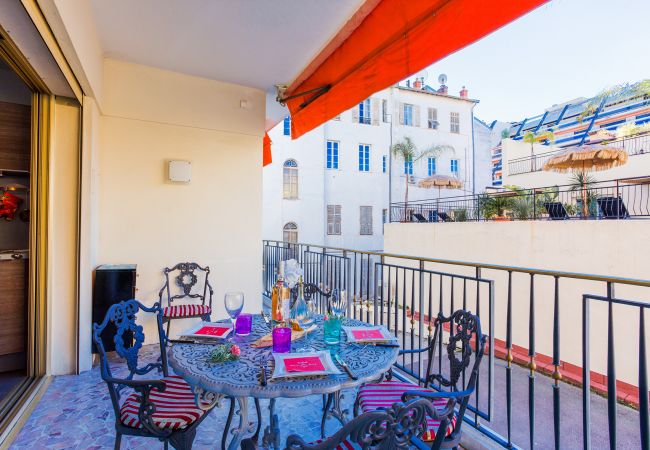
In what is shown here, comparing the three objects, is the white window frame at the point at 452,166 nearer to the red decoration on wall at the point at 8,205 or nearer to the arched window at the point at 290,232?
the arched window at the point at 290,232

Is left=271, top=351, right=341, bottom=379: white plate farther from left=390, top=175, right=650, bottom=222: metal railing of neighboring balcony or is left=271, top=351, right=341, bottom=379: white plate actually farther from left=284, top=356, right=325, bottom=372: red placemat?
left=390, top=175, right=650, bottom=222: metal railing of neighboring balcony

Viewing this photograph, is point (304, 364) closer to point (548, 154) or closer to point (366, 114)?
point (366, 114)

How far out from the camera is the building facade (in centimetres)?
1277

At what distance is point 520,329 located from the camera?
25.0 ft

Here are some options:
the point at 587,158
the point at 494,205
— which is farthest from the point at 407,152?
the point at 587,158

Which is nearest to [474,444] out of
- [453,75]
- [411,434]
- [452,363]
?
[452,363]

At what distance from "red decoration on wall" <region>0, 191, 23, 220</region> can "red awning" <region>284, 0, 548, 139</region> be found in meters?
2.67

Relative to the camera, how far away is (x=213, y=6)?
2.36 meters

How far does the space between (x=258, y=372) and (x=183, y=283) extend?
2.57 metres

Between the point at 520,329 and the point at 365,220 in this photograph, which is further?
the point at 365,220

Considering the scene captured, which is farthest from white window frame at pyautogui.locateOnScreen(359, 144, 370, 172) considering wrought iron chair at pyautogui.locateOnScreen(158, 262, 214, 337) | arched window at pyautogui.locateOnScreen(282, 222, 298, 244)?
wrought iron chair at pyautogui.locateOnScreen(158, 262, 214, 337)

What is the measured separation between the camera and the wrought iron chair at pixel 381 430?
753mm

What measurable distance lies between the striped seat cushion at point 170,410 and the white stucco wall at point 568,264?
732cm

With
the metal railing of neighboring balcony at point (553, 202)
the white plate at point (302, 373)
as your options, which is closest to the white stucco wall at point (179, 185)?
the white plate at point (302, 373)
